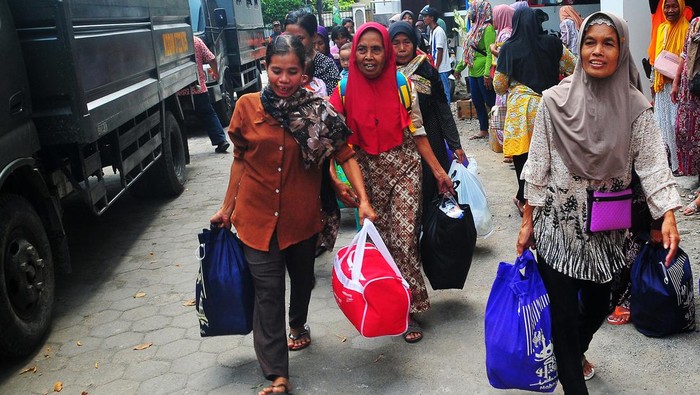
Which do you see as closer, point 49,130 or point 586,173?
point 586,173

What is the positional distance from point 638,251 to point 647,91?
4964 millimetres

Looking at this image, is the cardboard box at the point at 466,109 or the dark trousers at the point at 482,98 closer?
the dark trousers at the point at 482,98

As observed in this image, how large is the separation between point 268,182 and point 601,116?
149 centimetres

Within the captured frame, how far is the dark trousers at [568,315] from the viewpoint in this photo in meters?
2.78

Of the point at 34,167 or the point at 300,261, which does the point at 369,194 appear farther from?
the point at 34,167

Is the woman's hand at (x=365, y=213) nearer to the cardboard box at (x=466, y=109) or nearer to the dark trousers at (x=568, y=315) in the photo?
the dark trousers at (x=568, y=315)

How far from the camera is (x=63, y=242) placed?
441 cm

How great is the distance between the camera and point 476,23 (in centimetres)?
884

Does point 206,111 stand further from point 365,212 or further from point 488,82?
point 365,212

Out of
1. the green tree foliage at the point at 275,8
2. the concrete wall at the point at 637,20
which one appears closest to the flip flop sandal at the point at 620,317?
the concrete wall at the point at 637,20

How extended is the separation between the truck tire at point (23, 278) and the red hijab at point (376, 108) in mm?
1946

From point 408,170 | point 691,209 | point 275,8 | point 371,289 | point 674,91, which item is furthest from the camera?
point 275,8

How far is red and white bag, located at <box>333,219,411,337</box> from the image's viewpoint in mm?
3146

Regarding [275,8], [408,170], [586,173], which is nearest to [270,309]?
[408,170]
